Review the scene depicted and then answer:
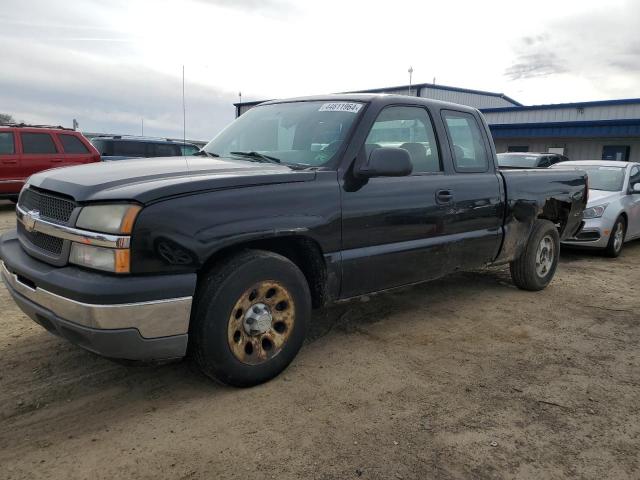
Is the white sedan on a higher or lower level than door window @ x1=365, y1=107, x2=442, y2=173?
lower

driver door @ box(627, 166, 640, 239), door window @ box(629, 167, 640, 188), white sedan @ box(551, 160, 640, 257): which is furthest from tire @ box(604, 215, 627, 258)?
door window @ box(629, 167, 640, 188)

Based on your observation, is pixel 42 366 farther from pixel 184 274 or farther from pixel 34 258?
pixel 184 274

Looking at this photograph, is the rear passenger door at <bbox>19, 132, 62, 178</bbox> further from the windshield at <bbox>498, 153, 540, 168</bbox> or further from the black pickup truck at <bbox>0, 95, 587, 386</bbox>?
the windshield at <bbox>498, 153, 540, 168</bbox>

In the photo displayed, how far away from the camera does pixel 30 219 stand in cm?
303

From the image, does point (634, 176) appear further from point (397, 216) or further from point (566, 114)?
point (566, 114)

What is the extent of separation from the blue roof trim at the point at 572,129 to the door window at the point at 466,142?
19.4m

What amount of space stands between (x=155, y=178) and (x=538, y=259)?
425 cm

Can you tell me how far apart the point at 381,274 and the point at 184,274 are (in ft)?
5.05

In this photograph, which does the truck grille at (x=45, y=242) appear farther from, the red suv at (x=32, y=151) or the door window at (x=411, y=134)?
the red suv at (x=32, y=151)

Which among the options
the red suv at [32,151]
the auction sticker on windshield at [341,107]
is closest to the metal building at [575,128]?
the red suv at [32,151]

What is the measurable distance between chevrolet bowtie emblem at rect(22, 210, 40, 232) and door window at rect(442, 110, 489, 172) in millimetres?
3138

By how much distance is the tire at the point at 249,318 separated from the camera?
280 centimetres

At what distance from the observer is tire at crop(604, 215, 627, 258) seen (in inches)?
309

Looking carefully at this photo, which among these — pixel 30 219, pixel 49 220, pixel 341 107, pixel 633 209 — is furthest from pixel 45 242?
pixel 633 209
